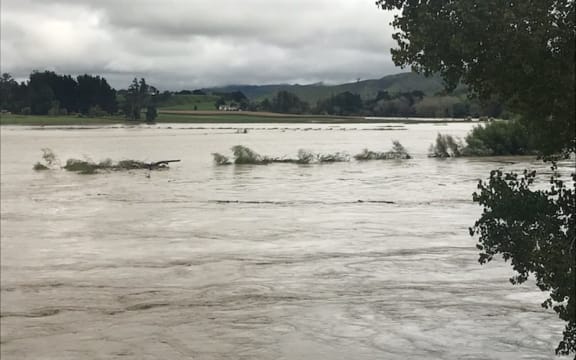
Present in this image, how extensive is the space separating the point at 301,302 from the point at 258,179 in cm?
2791

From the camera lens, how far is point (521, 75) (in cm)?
686

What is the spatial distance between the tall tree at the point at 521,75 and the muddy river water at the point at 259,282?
3.92 m

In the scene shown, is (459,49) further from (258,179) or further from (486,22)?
(258,179)

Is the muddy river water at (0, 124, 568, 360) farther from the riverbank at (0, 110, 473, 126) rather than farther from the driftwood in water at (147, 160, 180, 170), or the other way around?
the riverbank at (0, 110, 473, 126)

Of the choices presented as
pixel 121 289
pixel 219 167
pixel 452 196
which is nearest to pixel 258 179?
pixel 219 167

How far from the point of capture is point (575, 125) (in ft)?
21.4

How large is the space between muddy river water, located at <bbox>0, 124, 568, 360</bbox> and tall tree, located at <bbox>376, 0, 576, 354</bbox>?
154 inches

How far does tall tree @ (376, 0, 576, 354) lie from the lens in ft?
21.8

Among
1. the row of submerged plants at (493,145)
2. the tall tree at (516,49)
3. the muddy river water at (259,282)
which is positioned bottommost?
the muddy river water at (259,282)

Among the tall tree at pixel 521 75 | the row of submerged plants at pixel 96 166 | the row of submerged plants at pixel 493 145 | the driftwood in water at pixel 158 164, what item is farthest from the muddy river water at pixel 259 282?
the row of submerged plants at pixel 493 145

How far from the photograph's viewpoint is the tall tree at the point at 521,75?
6.64m

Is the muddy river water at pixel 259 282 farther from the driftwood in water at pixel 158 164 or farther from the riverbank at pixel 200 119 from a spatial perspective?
the riverbank at pixel 200 119

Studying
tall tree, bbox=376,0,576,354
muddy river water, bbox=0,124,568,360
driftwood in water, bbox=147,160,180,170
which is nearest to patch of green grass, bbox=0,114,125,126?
driftwood in water, bbox=147,160,180,170

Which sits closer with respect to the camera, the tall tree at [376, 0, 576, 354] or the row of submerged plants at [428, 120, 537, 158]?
the tall tree at [376, 0, 576, 354]
